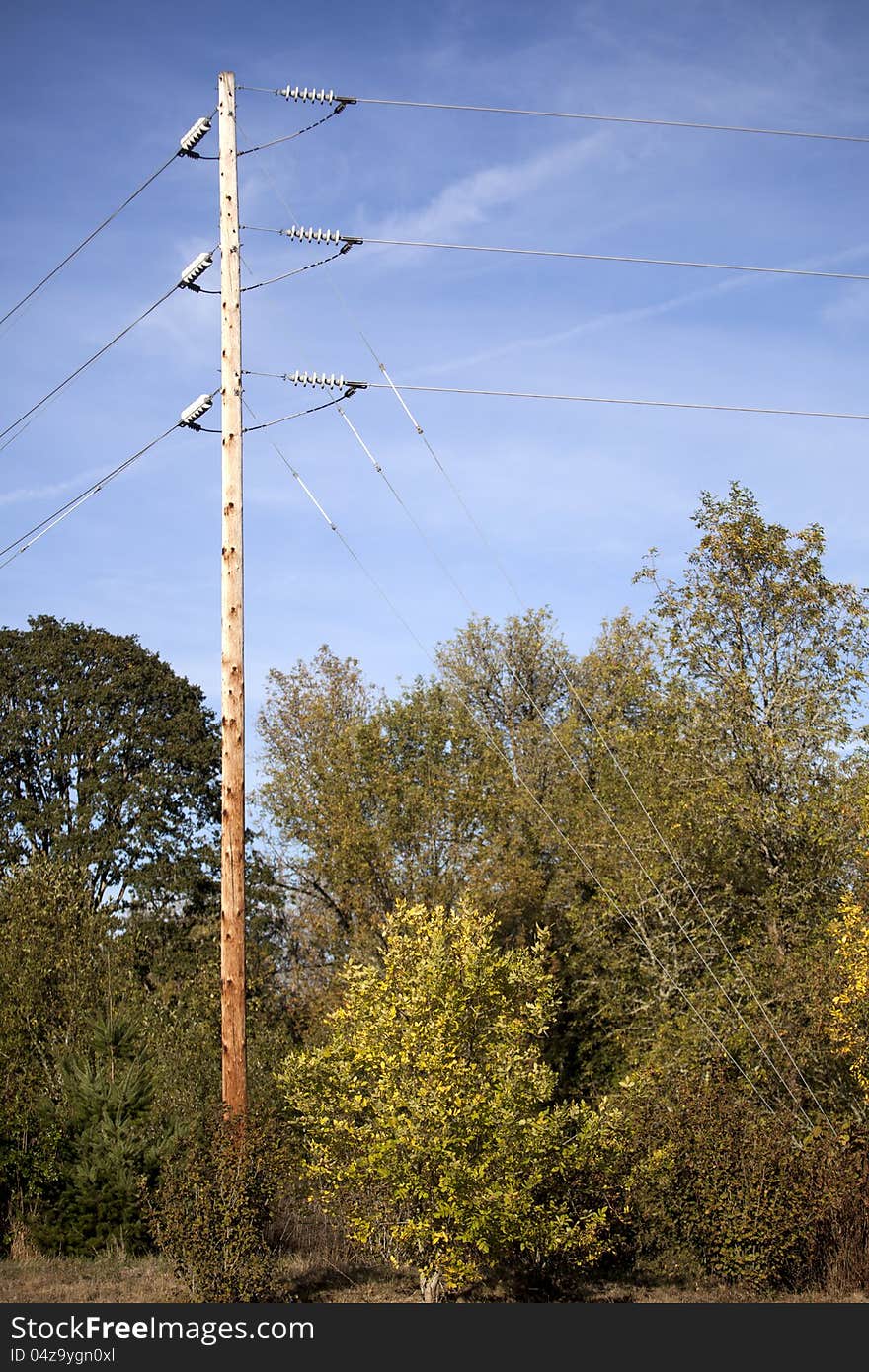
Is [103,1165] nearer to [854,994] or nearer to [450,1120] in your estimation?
[450,1120]

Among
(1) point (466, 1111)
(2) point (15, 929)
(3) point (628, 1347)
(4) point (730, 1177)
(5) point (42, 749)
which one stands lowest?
(3) point (628, 1347)

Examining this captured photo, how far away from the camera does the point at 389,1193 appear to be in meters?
11.5

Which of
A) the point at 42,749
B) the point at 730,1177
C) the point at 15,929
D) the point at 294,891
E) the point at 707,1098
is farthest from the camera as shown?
the point at 294,891

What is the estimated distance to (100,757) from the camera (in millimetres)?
28656

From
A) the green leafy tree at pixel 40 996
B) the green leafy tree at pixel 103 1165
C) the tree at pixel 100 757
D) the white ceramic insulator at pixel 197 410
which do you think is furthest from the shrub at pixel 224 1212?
the tree at pixel 100 757

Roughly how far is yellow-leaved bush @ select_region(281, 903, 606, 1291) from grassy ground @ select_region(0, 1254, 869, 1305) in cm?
45

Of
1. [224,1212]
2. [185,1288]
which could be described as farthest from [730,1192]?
[185,1288]

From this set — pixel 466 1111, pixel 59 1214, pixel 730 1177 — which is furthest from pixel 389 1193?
pixel 59 1214

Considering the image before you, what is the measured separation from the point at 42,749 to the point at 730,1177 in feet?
67.4

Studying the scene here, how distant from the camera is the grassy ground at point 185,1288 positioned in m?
11.0

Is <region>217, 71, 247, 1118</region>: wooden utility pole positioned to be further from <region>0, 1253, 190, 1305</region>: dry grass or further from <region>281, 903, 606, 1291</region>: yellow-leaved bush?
<region>0, 1253, 190, 1305</region>: dry grass

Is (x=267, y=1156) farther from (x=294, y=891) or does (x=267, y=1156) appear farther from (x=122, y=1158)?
(x=294, y=891)

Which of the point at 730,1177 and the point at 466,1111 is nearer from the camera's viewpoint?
the point at 466,1111

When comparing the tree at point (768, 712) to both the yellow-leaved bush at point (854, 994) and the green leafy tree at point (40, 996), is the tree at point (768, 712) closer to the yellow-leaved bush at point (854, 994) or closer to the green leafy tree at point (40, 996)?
the yellow-leaved bush at point (854, 994)
